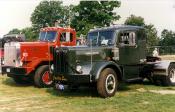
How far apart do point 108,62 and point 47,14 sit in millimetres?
71822

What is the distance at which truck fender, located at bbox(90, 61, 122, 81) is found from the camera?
12.1 m

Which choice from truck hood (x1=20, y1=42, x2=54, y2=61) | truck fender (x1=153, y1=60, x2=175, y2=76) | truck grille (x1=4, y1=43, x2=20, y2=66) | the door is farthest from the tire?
truck fender (x1=153, y1=60, x2=175, y2=76)

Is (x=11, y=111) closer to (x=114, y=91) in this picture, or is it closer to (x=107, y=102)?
(x=107, y=102)

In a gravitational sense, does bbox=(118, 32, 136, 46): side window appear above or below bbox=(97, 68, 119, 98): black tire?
above

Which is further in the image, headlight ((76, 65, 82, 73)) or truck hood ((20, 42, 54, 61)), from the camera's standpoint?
truck hood ((20, 42, 54, 61))

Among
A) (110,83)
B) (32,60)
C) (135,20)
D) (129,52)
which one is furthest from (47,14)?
(110,83)

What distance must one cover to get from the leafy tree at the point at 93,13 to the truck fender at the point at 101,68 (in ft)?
135

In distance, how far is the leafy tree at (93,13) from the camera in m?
54.9

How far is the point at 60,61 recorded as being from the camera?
1270 centimetres

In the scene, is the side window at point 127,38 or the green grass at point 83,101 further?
the side window at point 127,38

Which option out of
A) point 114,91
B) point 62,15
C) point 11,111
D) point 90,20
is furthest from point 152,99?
point 62,15

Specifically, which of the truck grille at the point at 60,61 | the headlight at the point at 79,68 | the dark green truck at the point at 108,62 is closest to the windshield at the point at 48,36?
the dark green truck at the point at 108,62

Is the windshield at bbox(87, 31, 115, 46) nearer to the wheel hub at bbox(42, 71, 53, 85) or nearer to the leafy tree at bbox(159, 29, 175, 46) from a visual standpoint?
the wheel hub at bbox(42, 71, 53, 85)

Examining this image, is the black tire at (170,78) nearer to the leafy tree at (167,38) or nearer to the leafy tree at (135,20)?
the leafy tree at (135,20)
